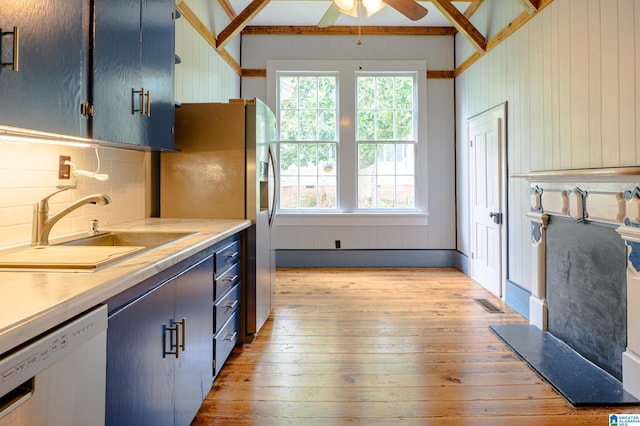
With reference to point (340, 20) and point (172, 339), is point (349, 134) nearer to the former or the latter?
point (340, 20)

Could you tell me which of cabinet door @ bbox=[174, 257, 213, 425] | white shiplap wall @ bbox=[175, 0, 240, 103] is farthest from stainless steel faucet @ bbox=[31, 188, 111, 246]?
white shiplap wall @ bbox=[175, 0, 240, 103]

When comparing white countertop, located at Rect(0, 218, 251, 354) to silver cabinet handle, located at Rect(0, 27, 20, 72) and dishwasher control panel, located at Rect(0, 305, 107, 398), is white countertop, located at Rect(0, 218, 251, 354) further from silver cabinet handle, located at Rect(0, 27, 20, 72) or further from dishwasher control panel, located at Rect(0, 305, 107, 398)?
silver cabinet handle, located at Rect(0, 27, 20, 72)

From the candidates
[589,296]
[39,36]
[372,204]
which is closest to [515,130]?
[589,296]

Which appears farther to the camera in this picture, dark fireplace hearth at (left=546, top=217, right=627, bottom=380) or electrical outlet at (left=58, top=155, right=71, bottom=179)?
dark fireplace hearth at (left=546, top=217, right=627, bottom=380)

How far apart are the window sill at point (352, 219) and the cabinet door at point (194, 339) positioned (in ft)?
10.9

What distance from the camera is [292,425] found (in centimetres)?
181

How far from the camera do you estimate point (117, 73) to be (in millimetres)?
1713

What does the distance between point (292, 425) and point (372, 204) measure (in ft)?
12.6

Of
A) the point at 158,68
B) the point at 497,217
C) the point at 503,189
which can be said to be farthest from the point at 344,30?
the point at 158,68

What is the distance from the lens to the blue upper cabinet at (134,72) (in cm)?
160

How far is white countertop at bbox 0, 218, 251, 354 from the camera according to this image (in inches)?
29.0

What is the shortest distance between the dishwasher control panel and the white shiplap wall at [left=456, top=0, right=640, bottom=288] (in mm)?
2637

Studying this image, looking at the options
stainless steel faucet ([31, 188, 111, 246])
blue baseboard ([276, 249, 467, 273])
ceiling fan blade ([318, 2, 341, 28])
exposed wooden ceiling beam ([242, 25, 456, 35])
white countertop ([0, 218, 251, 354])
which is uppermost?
exposed wooden ceiling beam ([242, 25, 456, 35])

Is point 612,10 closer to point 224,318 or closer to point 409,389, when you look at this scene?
point 409,389
